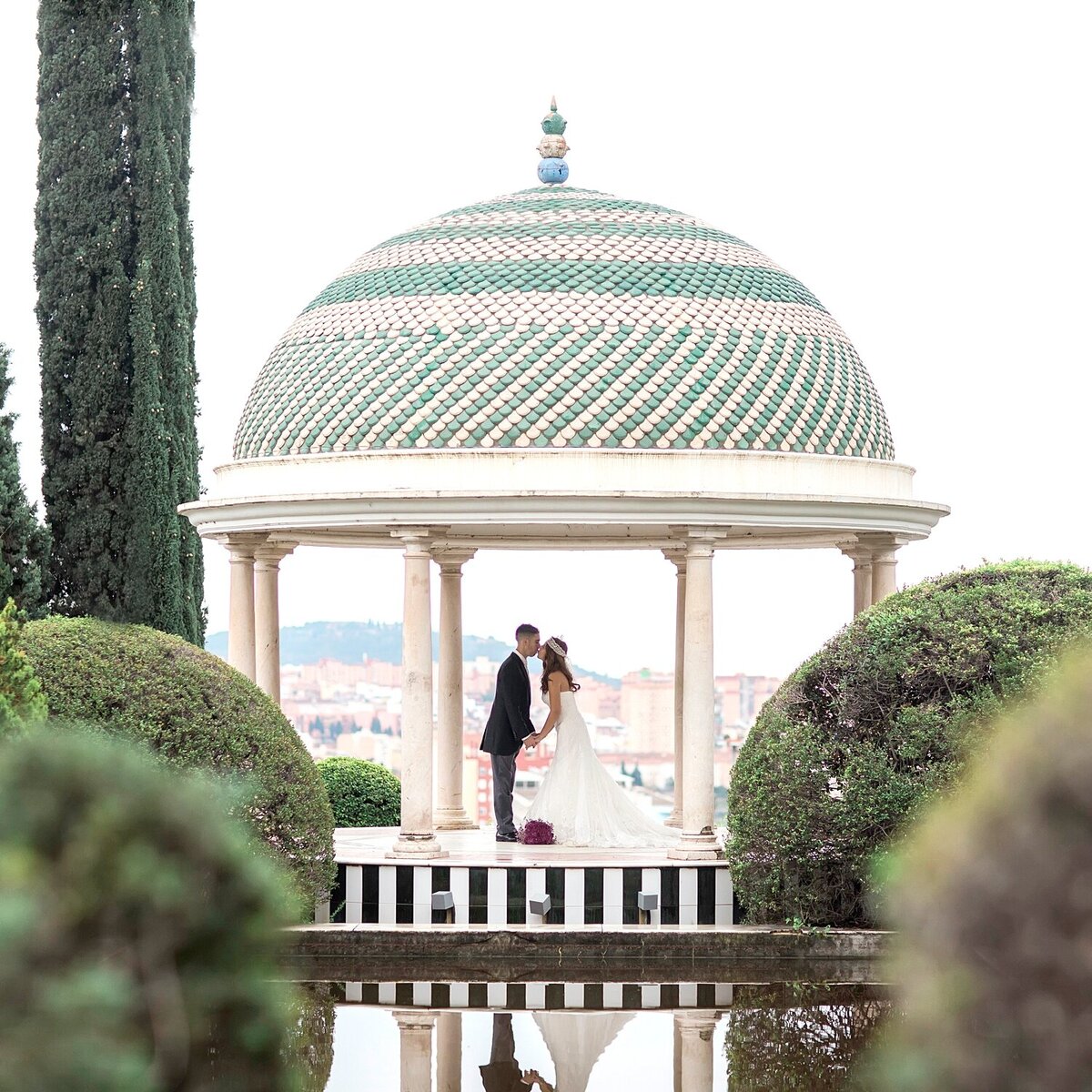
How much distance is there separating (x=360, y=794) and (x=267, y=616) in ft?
11.0

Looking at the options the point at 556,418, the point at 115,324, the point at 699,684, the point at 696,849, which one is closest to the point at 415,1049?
the point at 696,849

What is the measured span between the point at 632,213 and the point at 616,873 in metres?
6.85

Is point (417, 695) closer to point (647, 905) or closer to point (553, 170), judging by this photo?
point (647, 905)

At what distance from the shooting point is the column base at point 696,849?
16.2 m

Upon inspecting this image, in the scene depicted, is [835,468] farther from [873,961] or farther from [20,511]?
[20,511]

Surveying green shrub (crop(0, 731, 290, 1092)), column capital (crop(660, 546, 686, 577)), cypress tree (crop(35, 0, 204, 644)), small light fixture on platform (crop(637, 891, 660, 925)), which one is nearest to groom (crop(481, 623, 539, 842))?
column capital (crop(660, 546, 686, 577))

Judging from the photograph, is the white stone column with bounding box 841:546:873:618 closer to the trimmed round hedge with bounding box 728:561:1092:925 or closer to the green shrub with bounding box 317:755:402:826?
the trimmed round hedge with bounding box 728:561:1092:925

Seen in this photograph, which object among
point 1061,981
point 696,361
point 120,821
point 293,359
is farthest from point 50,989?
point 293,359

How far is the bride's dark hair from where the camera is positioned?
716 inches

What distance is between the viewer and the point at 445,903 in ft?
51.7

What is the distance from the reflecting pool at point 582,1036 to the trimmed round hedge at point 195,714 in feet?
4.59

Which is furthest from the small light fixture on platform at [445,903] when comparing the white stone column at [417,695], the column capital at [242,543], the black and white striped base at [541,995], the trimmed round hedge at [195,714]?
the column capital at [242,543]

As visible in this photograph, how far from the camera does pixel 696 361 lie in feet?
55.6

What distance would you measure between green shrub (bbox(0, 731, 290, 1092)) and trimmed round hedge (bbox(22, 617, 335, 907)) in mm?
10194
